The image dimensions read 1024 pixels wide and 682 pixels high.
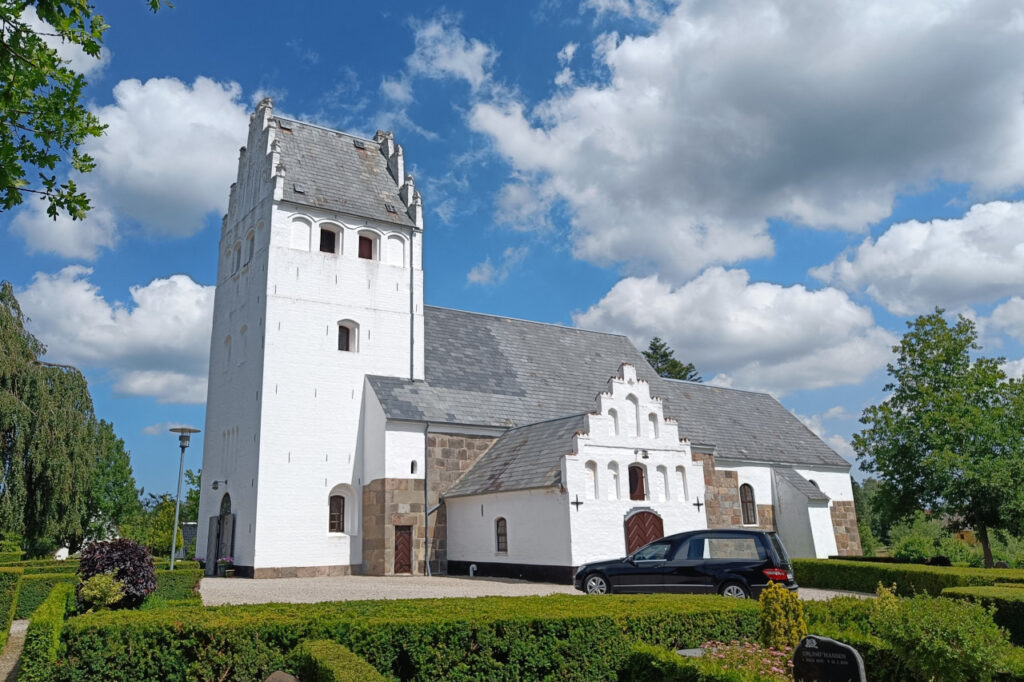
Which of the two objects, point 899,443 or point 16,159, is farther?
point 899,443

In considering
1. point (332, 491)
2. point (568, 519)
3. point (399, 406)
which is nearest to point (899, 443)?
point (568, 519)

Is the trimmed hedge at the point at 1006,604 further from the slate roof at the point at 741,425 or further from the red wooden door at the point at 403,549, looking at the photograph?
the slate roof at the point at 741,425

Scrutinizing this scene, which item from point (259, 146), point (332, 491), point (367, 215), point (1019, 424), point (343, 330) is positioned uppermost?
point (259, 146)

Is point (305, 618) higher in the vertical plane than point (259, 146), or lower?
lower

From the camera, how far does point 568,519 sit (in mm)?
20391

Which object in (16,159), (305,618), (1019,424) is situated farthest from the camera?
(1019,424)

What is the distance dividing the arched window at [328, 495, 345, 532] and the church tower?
4cm

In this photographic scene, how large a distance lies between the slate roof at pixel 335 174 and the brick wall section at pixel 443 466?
904 centimetres

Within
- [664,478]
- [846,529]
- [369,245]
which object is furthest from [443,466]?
[846,529]

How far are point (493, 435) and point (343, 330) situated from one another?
22.8ft

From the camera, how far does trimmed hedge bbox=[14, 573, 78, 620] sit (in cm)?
1520

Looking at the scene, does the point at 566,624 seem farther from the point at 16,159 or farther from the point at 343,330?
the point at 343,330

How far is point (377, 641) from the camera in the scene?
→ 812cm

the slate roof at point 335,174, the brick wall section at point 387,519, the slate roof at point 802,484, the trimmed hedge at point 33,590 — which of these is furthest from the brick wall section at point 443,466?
the slate roof at point 802,484
